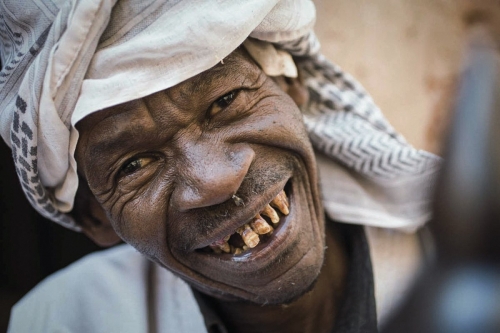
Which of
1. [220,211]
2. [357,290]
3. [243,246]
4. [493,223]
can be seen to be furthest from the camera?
[357,290]

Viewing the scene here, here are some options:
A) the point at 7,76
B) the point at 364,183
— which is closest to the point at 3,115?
the point at 7,76

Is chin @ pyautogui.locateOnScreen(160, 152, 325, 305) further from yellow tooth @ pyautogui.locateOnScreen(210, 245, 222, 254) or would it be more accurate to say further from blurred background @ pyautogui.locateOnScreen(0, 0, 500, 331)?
blurred background @ pyautogui.locateOnScreen(0, 0, 500, 331)

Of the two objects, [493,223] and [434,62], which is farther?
[434,62]

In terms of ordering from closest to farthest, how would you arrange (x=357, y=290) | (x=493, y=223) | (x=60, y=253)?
(x=493, y=223) → (x=357, y=290) → (x=60, y=253)

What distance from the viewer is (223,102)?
156cm

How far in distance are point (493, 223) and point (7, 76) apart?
4.49ft

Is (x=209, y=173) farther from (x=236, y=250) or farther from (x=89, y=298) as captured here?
(x=89, y=298)

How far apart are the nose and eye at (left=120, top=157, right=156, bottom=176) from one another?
0.41ft

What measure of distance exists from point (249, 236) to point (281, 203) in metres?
0.13

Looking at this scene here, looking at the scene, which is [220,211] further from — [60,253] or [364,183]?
[60,253]

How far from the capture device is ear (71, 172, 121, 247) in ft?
6.12

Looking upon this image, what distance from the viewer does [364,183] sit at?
6.43 ft

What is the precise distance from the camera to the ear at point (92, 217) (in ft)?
6.12

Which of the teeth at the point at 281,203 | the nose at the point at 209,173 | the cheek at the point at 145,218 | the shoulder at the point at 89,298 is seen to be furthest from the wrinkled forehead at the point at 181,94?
the shoulder at the point at 89,298
